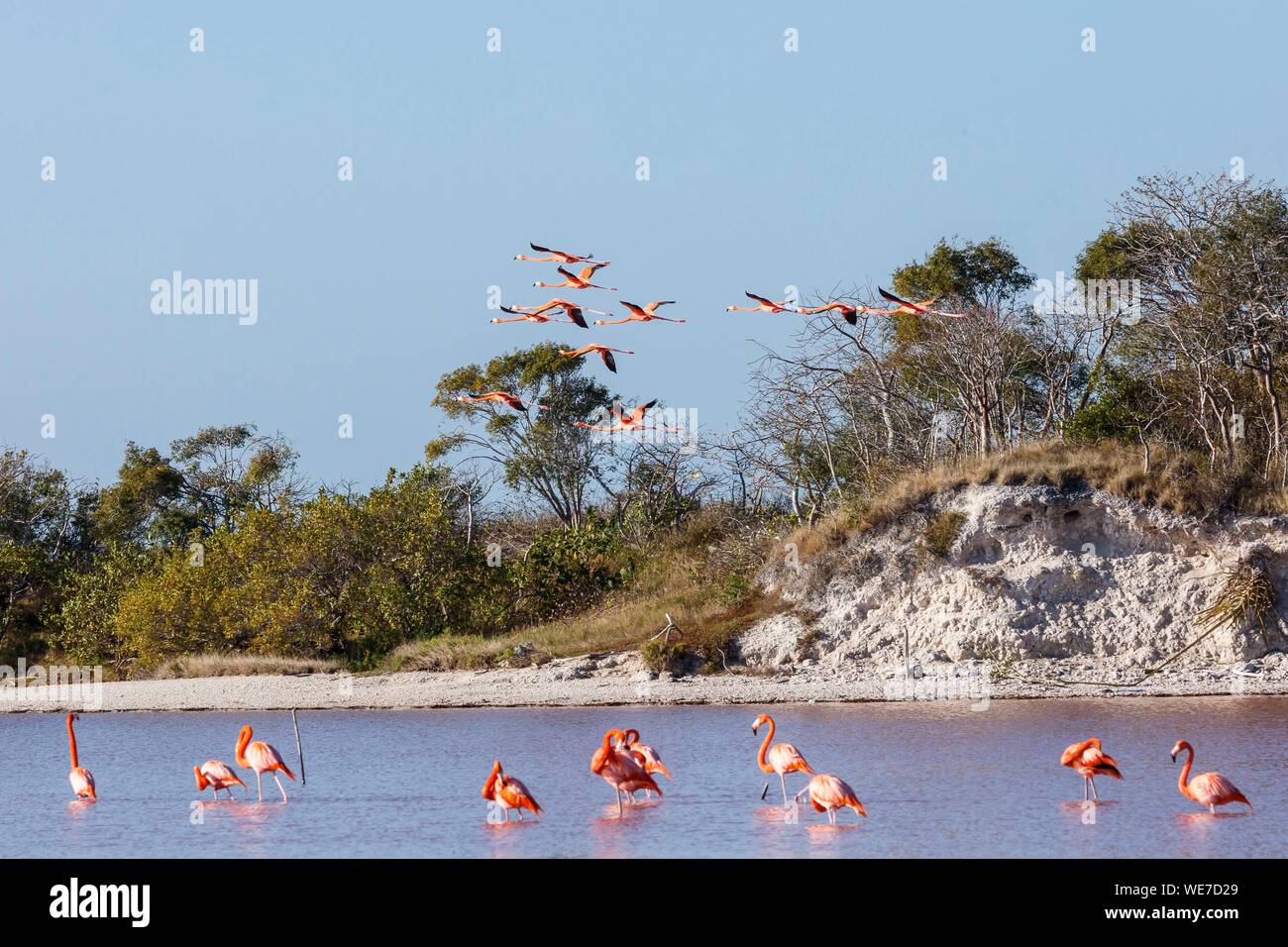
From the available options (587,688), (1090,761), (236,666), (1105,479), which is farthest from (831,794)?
(236,666)

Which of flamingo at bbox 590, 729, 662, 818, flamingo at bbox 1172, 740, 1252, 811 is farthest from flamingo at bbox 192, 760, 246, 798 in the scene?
flamingo at bbox 1172, 740, 1252, 811

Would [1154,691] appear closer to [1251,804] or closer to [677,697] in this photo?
[677,697]

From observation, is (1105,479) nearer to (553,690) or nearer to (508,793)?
(553,690)

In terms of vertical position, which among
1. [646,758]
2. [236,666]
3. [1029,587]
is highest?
[1029,587]

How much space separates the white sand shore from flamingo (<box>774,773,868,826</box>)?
1133 centimetres

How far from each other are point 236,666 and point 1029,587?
1621 centimetres

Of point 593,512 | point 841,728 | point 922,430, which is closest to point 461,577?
point 593,512

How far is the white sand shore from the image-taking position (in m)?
27.2

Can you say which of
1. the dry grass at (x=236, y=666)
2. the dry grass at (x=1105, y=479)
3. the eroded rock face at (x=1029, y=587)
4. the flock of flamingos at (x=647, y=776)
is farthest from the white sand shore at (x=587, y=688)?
the flock of flamingos at (x=647, y=776)

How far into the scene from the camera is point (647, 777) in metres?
17.2

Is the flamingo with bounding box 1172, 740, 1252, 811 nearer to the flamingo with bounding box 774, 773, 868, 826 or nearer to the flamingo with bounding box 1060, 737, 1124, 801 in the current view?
the flamingo with bounding box 1060, 737, 1124, 801

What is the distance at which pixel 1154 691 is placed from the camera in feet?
87.6

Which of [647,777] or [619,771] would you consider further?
[647,777]

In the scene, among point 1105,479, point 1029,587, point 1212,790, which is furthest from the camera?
point 1105,479
